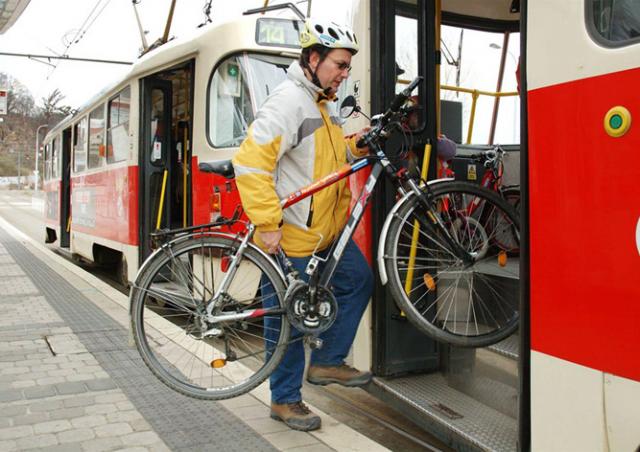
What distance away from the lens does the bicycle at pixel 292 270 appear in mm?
3184

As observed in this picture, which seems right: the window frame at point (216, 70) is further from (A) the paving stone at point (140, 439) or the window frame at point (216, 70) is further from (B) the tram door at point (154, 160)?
(A) the paving stone at point (140, 439)

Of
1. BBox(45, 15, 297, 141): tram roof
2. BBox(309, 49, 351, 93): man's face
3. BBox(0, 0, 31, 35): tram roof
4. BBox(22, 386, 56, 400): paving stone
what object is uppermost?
BBox(0, 0, 31, 35): tram roof

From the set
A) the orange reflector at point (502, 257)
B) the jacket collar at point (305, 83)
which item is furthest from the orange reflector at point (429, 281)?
the jacket collar at point (305, 83)

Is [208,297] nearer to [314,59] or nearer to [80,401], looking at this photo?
[80,401]

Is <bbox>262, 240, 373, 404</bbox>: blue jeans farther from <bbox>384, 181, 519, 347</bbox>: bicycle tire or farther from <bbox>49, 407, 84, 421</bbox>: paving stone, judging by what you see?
<bbox>49, 407, 84, 421</bbox>: paving stone

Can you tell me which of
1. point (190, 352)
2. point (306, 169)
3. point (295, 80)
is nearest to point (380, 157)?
point (306, 169)

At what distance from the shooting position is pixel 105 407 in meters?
3.71

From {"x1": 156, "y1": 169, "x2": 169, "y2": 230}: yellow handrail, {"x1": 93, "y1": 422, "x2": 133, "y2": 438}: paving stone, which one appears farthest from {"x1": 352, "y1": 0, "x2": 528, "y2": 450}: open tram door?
{"x1": 156, "y1": 169, "x2": 169, "y2": 230}: yellow handrail

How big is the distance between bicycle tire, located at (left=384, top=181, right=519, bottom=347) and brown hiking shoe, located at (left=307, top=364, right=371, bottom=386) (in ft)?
1.50

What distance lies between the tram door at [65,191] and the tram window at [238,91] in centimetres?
741

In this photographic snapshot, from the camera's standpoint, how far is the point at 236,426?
342cm

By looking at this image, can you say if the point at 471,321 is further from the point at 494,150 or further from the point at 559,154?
the point at 494,150

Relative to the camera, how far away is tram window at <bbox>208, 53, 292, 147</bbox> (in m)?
5.80

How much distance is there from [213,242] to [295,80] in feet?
3.06
